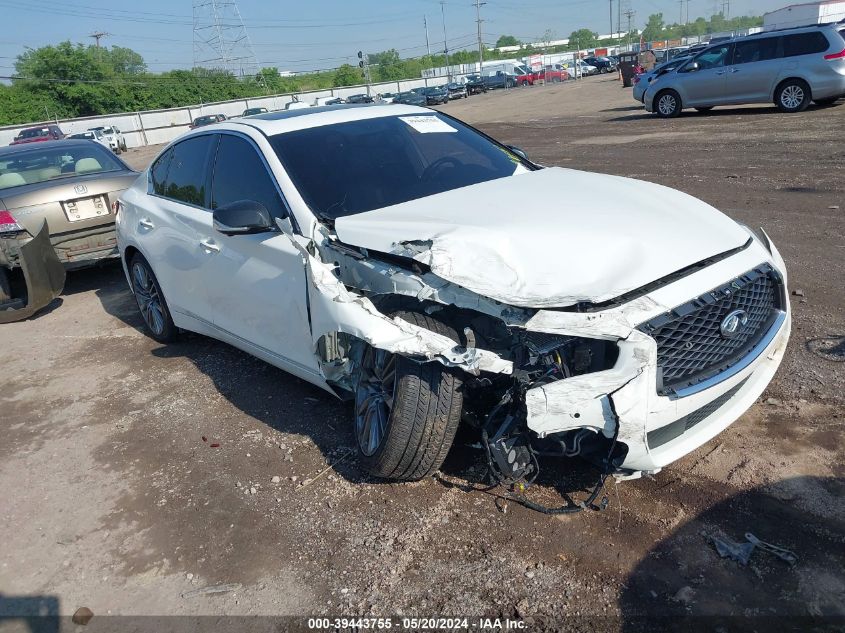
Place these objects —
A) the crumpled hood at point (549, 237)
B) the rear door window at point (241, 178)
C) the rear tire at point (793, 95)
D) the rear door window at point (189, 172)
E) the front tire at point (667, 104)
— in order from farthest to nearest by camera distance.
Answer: the front tire at point (667, 104), the rear tire at point (793, 95), the rear door window at point (189, 172), the rear door window at point (241, 178), the crumpled hood at point (549, 237)

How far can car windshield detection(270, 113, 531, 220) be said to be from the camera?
154 inches

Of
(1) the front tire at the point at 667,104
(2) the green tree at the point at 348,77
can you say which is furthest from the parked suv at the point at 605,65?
(1) the front tire at the point at 667,104

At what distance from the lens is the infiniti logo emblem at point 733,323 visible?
2957mm

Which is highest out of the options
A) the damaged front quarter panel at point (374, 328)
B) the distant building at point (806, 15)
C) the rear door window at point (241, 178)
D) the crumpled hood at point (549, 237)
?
the distant building at point (806, 15)

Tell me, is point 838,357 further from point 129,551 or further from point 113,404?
point 113,404

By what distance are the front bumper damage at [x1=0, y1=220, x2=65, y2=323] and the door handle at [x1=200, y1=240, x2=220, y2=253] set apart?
292 cm

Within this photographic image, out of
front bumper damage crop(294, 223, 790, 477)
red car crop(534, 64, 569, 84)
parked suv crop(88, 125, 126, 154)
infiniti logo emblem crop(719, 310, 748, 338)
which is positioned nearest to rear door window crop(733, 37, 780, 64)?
front bumper damage crop(294, 223, 790, 477)

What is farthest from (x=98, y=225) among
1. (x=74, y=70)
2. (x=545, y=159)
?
(x=74, y=70)

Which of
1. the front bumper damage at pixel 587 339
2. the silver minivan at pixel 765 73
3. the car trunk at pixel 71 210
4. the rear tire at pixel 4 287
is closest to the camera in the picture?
the front bumper damage at pixel 587 339

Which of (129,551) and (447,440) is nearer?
(447,440)

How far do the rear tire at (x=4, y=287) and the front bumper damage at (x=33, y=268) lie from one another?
0.11m

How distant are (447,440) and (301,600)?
89 centimetres

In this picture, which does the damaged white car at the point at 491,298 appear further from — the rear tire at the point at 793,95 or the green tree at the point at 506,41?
the green tree at the point at 506,41

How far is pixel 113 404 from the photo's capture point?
4.96 metres
